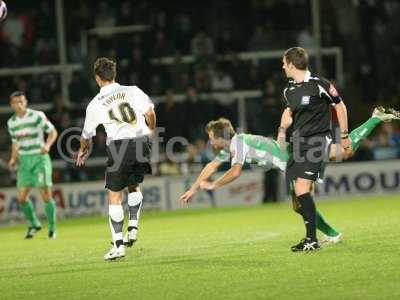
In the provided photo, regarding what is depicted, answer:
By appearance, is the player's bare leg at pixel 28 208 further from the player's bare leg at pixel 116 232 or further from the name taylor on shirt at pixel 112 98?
the name taylor on shirt at pixel 112 98

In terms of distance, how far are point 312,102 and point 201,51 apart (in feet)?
43.8

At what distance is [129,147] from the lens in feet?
35.9

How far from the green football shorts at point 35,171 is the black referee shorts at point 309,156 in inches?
251

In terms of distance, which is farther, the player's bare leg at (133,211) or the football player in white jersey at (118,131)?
the player's bare leg at (133,211)

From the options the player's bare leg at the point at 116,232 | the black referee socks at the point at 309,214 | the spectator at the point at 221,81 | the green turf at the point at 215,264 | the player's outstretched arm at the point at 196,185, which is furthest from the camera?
the spectator at the point at 221,81

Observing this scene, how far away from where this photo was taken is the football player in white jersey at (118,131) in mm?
10805

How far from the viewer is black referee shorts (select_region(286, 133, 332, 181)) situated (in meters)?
10.3

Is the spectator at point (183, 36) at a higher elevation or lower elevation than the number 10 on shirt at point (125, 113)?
higher

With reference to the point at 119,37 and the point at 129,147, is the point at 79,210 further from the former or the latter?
the point at 129,147

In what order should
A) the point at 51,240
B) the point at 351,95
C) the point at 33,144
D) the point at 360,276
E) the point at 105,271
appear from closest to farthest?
the point at 360,276 < the point at 105,271 < the point at 51,240 < the point at 33,144 < the point at 351,95

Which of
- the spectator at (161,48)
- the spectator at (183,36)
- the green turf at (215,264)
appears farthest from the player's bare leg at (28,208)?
the spectator at (183,36)

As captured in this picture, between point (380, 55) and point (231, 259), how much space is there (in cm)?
1498

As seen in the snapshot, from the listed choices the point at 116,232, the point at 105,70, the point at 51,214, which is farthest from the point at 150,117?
the point at 51,214

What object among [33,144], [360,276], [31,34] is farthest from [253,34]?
[360,276]
